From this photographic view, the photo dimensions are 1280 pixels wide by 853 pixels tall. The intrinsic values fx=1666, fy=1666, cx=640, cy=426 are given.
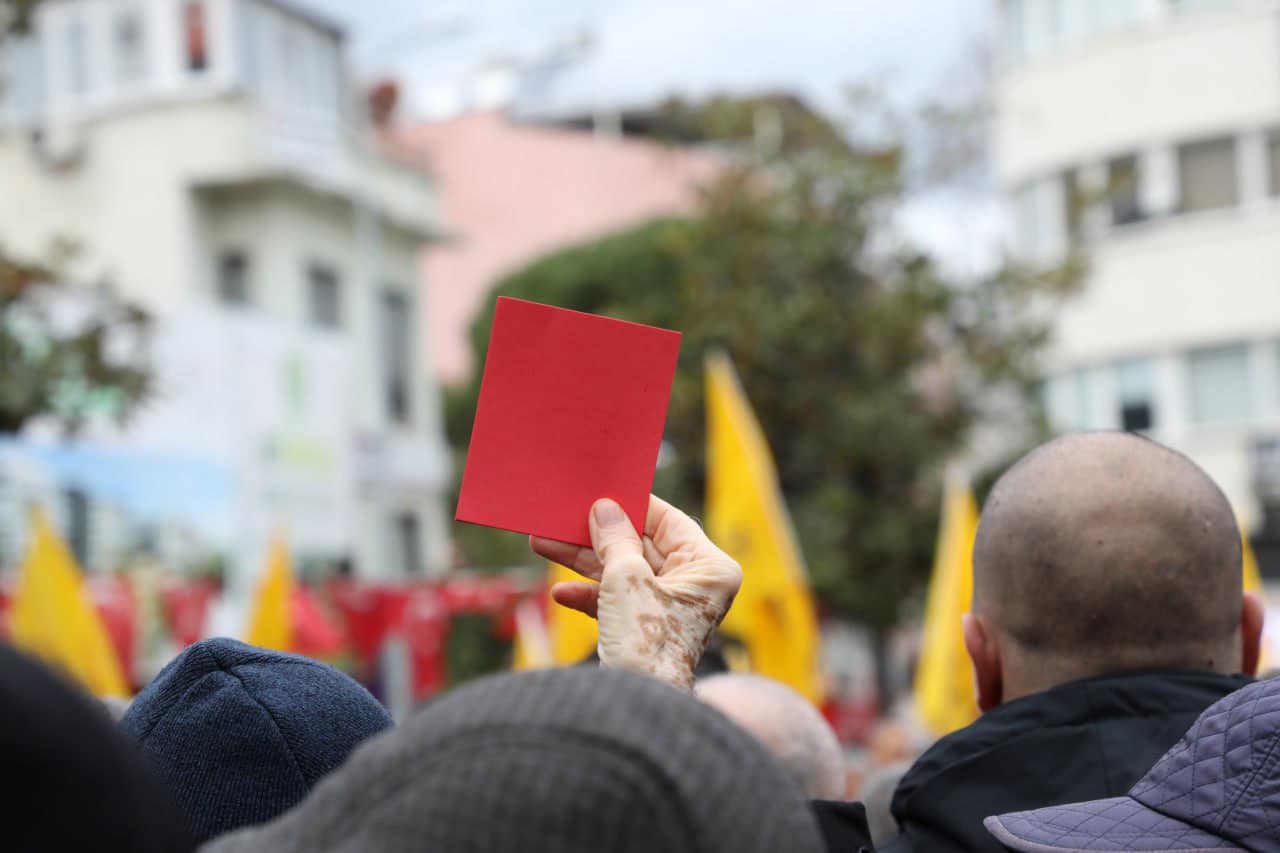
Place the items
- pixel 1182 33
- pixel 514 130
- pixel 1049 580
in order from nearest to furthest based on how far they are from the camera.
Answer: pixel 1049 580
pixel 1182 33
pixel 514 130

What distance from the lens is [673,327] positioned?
20922 millimetres

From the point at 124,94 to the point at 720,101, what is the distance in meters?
11.1

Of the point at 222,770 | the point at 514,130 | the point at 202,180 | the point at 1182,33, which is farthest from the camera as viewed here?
the point at 514,130

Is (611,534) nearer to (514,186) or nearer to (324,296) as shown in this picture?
(324,296)

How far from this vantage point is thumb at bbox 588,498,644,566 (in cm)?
173

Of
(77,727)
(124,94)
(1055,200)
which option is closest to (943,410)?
(1055,200)

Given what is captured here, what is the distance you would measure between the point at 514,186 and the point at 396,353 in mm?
12786

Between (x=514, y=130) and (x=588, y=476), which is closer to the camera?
(x=588, y=476)

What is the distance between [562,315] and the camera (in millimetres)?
1761

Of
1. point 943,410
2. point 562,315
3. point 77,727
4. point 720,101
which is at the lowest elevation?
point 943,410

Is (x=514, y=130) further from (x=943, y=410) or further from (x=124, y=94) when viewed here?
(x=943, y=410)

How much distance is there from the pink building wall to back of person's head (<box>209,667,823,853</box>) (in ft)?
121

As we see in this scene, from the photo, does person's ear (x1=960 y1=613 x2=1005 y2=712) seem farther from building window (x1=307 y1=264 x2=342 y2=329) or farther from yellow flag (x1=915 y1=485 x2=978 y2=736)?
building window (x1=307 y1=264 x2=342 y2=329)

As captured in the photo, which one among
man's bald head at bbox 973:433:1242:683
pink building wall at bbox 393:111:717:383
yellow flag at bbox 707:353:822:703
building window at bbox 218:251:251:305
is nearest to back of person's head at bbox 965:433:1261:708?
man's bald head at bbox 973:433:1242:683
